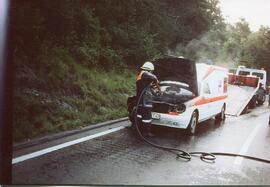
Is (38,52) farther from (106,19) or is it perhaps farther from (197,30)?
(197,30)

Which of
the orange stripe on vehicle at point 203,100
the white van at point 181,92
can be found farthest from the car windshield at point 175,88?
the orange stripe on vehicle at point 203,100

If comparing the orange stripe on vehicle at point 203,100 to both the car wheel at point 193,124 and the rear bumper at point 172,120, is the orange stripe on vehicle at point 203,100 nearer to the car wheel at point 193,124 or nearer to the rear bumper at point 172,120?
the car wheel at point 193,124

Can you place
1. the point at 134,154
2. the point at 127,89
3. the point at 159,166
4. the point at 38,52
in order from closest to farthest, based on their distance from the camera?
the point at 159,166
the point at 134,154
the point at 38,52
the point at 127,89

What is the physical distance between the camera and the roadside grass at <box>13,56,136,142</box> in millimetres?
5688

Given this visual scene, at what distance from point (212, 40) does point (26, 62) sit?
304cm

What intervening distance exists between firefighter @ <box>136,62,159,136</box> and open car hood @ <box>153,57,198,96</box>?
0.49 feet

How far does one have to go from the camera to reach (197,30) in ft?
18.7

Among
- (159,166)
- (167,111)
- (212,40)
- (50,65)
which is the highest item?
(212,40)

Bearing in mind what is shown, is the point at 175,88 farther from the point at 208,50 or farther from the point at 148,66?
the point at 208,50

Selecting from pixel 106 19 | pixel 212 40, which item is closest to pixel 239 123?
pixel 212 40

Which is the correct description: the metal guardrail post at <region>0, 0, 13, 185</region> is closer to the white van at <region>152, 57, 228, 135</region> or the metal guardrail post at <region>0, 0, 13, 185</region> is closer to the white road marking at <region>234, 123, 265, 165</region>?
the white van at <region>152, 57, 228, 135</region>

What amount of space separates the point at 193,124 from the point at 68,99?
7.78 feet

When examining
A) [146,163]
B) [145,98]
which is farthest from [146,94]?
[146,163]

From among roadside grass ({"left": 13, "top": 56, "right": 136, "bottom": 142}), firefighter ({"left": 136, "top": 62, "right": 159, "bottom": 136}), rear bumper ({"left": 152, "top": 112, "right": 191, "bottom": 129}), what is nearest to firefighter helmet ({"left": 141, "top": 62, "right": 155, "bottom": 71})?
firefighter ({"left": 136, "top": 62, "right": 159, "bottom": 136})
